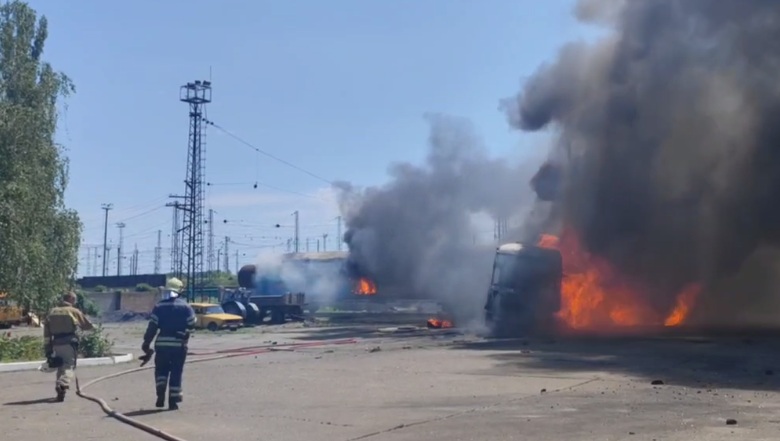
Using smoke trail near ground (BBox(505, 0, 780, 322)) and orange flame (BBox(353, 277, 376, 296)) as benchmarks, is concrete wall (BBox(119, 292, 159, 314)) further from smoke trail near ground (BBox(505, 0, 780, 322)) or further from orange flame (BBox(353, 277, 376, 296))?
smoke trail near ground (BBox(505, 0, 780, 322))

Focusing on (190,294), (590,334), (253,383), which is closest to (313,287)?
(190,294)

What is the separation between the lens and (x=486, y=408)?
11.2 m

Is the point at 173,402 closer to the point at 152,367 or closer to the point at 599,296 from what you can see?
the point at 152,367

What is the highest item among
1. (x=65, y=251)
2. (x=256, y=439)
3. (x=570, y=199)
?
(x=570, y=199)

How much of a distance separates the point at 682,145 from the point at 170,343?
2466cm

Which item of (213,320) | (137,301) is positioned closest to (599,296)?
(213,320)

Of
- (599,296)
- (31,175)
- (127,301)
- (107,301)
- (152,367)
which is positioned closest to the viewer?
(152,367)

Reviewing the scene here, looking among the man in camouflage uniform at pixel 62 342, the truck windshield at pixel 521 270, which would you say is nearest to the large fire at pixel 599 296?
the truck windshield at pixel 521 270

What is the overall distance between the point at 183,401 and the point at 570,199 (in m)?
24.5

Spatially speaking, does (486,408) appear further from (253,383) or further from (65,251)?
(65,251)

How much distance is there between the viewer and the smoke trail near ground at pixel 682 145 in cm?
2958

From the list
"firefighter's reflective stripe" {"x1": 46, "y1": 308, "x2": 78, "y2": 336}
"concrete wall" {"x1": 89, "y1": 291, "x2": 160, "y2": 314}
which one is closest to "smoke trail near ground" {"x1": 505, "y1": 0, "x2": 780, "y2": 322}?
"firefighter's reflective stripe" {"x1": 46, "y1": 308, "x2": 78, "y2": 336}

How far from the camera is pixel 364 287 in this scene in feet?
190

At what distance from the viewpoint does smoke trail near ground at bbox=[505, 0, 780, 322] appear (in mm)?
29578
